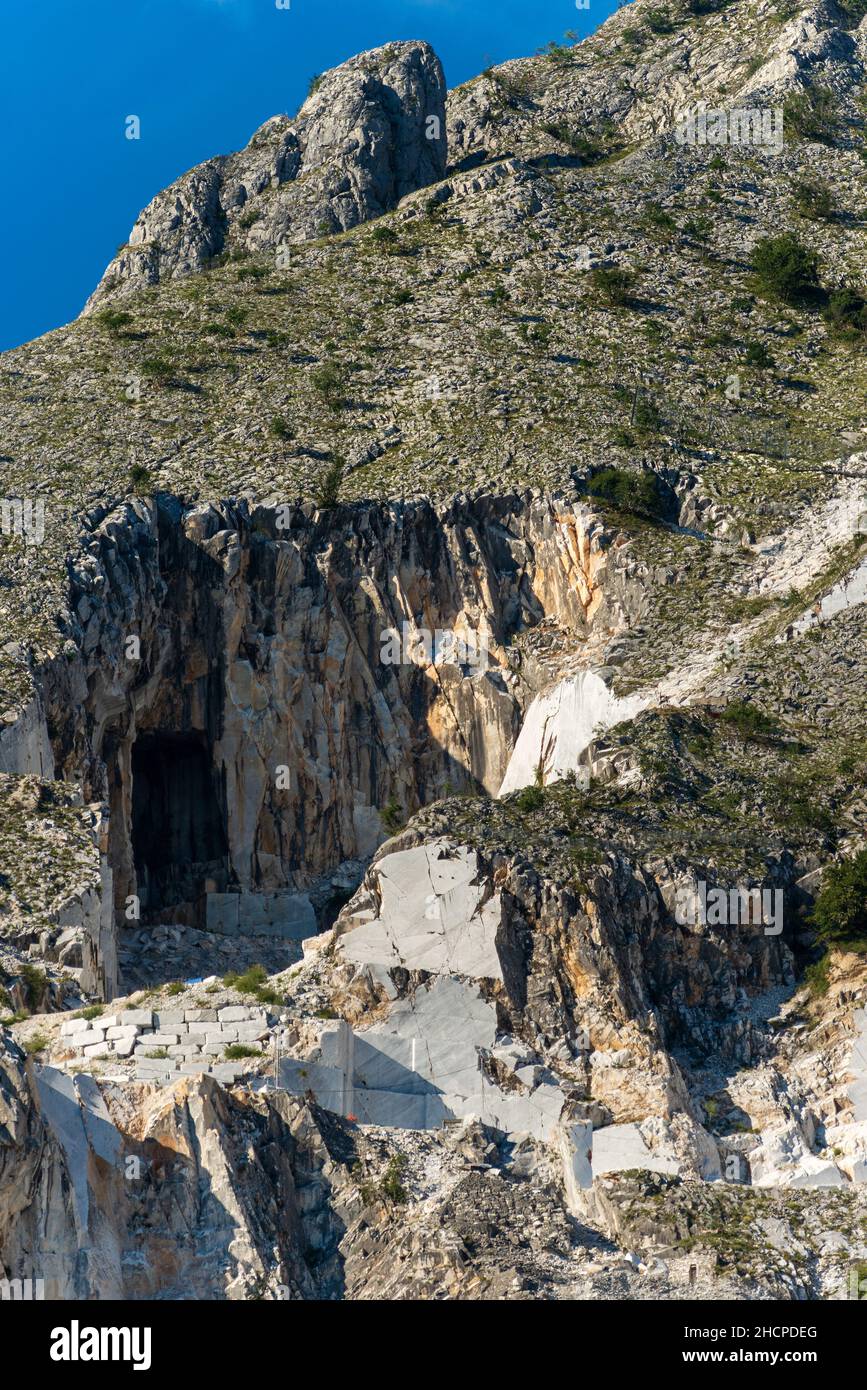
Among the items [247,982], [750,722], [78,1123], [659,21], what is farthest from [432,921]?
[659,21]

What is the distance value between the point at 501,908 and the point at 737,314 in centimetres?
4500

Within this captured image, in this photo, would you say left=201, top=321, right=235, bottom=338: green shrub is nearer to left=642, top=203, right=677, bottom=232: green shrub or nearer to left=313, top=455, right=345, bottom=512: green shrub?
left=313, top=455, right=345, bottom=512: green shrub

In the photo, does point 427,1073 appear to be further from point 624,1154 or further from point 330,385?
point 330,385

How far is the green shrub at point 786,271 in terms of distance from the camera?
112 meters

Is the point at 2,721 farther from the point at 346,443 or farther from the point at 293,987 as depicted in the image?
the point at 346,443

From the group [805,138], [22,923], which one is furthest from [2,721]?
[805,138]

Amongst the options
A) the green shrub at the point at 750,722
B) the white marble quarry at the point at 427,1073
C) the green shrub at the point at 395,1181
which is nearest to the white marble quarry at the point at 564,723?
the green shrub at the point at 750,722

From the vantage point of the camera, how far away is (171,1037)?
6769cm

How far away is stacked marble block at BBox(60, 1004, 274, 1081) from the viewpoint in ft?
218

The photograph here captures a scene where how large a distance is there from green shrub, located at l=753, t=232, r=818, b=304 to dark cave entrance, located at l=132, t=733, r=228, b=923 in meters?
33.2

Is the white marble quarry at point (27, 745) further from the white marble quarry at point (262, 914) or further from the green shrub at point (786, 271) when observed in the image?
the green shrub at point (786, 271)

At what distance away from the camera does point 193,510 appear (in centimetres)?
9594

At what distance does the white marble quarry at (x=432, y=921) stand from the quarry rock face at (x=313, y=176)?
51764mm

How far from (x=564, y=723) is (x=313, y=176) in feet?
144
